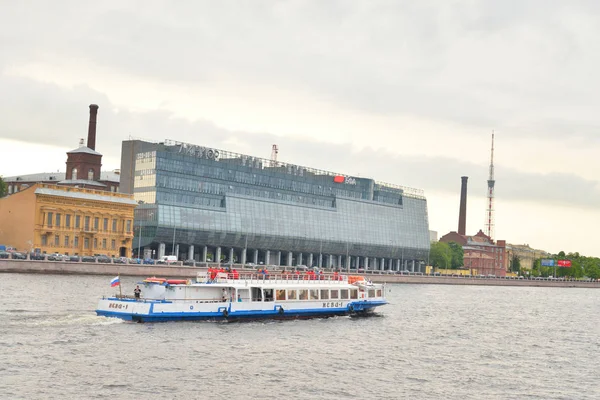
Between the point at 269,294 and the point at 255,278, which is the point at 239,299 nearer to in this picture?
the point at 269,294

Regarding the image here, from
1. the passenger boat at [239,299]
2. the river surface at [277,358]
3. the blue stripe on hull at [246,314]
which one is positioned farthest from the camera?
the passenger boat at [239,299]

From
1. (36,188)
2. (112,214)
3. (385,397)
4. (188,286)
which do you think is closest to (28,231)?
(36,188)

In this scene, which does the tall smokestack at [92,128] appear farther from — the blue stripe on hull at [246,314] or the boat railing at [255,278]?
the blue stripe on hull at [246,314]

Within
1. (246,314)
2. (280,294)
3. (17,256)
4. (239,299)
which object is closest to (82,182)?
(17,256)

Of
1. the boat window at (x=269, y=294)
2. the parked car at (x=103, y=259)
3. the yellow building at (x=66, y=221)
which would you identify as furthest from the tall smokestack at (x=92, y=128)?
the boat window at (x=269, y=294)

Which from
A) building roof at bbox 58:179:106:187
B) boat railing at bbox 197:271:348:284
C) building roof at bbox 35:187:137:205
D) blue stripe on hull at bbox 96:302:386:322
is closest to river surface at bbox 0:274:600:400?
blue stripe on hull at bbox 96:302:386:322

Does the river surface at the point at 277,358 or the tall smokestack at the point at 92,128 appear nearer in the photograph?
the river surface at the point at 277,358

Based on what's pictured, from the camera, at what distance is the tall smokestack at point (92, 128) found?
172875 millimetres

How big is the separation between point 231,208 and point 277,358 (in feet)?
396

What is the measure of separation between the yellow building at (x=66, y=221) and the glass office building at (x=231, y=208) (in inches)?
353

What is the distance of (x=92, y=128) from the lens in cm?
17675

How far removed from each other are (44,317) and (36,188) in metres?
75.0

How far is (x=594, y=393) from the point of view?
4597 centimetres

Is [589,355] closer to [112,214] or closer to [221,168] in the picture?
[112,214]
